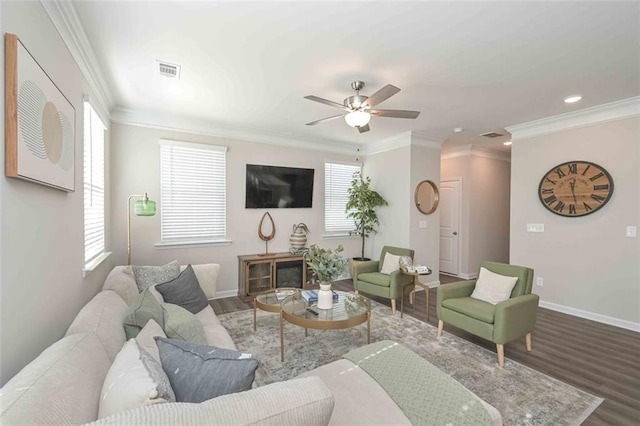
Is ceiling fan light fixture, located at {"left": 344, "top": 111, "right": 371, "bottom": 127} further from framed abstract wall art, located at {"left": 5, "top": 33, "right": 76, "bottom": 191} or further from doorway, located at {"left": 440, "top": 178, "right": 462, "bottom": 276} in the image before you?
doorway, located at {"left": 440, "top": 178, "right": 462, "bottom": 276}

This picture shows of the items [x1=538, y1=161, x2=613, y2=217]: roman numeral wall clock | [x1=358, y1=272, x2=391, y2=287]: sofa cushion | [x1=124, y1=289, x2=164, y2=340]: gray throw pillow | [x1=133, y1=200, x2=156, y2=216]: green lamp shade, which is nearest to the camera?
[x1=124, y1=289, x2=164, y2=340]: gray throw pillow

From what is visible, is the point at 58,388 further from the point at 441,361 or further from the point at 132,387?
the point at 441,361

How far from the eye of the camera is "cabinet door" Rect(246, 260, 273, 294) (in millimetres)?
4371

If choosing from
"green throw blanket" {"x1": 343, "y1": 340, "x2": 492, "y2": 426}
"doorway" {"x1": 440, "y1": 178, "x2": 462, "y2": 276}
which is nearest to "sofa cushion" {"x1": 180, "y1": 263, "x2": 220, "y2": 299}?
"green throw blanket" {"x1": 343, "y1": 340, "x2": 492, "y2": 426}

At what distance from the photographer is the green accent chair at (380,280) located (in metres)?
3.79

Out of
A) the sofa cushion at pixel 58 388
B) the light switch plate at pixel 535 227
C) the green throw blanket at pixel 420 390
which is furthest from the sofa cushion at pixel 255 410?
the light switch plate at pixel 535 227

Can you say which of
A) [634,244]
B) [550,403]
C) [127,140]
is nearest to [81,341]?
[550,403]

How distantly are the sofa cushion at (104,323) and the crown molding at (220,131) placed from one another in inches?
111

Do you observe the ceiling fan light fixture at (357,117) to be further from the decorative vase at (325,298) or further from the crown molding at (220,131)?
the crown molding at (220,131)

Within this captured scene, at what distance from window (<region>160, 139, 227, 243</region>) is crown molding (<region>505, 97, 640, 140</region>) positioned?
4500 mm

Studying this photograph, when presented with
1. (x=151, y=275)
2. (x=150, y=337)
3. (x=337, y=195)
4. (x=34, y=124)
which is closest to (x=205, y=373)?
(x=150, y=337)

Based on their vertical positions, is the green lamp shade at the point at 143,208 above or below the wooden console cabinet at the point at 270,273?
above

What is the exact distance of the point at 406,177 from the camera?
4883 mm

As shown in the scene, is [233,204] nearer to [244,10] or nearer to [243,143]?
[243,143]
